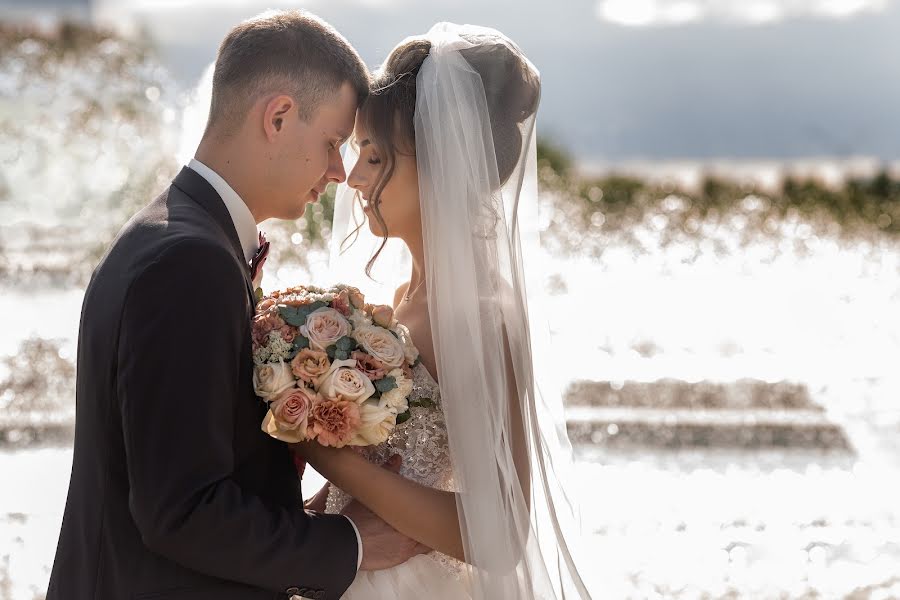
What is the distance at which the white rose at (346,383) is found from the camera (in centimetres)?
203

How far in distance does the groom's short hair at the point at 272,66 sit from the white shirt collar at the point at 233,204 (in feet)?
0.32

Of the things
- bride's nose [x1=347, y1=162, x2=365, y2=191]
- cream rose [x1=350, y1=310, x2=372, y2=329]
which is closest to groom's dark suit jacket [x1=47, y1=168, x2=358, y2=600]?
cream rose [x1=350, y1=310, x2=372, y2=329]

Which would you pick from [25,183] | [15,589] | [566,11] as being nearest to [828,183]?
[25,183]

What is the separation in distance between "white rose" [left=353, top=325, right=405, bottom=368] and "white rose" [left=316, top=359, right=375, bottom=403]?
7 centimetres

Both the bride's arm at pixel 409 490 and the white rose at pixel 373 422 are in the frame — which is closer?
the white rose at pixel 373 422

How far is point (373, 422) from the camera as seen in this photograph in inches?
82.0

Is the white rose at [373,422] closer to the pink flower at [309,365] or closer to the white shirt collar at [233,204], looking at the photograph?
the pink flower at [309,365]

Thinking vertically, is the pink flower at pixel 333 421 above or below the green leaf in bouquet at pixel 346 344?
below

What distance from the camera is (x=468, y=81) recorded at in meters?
2.37

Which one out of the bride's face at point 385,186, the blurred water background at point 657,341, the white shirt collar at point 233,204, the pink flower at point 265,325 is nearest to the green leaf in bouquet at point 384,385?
the pink flower at point 265,325

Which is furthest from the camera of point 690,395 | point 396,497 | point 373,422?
point 690,395

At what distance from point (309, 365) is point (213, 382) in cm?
24

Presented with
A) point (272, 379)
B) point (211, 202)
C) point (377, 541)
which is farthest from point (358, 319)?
point (377, 541)

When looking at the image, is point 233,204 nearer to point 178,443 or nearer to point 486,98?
point 178,443
